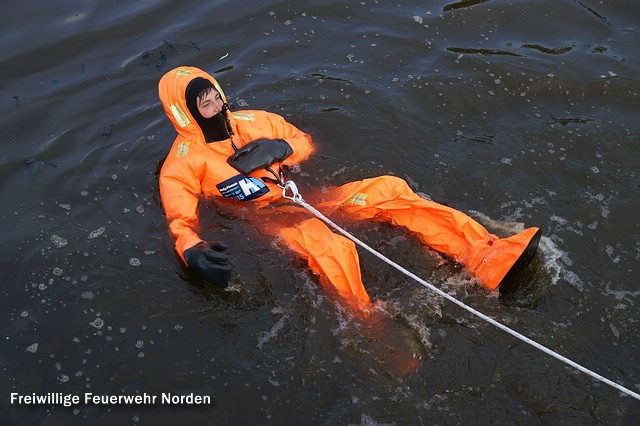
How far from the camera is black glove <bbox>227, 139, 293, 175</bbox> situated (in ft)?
15.9

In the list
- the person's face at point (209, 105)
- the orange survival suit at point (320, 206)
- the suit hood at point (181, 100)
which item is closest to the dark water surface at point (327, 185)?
the orange survival suit at point (320, 206)

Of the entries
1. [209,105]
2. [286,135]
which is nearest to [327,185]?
[286,135]

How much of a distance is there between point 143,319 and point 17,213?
1.87 m

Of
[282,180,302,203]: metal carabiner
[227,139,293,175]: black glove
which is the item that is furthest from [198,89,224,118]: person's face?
[282,180,302,203]: metal carabiner

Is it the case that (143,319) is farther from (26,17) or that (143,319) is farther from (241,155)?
(26,17)

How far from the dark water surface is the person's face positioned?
0.83 m

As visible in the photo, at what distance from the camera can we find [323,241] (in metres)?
4.42

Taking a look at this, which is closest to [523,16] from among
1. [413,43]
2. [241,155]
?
[413,43]

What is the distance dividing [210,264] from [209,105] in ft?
4.37

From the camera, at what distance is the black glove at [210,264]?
4133mm

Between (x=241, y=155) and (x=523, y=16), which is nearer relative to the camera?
(x=241, y=155)

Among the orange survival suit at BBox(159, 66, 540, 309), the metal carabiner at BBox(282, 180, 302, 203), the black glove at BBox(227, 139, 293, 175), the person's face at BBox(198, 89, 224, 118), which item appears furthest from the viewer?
the black glove at BBox(227, 139, 293, 175)

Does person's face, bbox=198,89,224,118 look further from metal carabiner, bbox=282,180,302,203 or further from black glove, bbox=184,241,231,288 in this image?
black glove, bbox=184,241,231,288

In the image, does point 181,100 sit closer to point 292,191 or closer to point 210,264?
point 292,191
